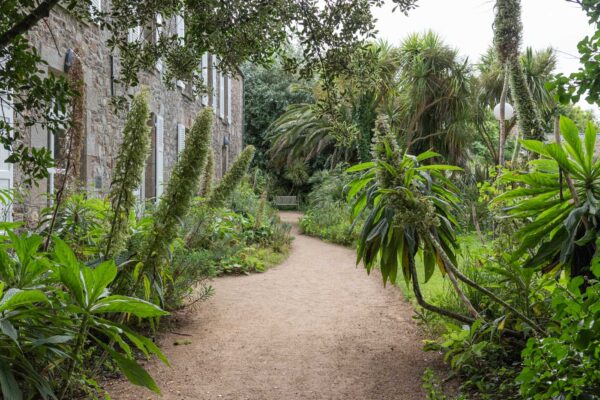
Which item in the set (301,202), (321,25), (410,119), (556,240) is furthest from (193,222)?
(301,202)

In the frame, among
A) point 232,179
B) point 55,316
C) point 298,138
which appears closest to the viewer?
point 55,316

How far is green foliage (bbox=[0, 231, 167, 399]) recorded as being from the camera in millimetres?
1973

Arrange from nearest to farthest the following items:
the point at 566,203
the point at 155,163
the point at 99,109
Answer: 1. the point at 566,203
2. the point at 99,109
3. the point at 155,163

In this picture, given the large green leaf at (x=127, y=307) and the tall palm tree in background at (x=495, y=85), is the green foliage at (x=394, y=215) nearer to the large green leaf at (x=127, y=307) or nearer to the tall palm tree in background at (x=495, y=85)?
the large green leaf at (x=127, y=307)

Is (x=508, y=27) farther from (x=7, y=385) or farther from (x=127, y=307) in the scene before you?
(x=7, y=385)

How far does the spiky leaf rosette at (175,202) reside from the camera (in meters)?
2.51

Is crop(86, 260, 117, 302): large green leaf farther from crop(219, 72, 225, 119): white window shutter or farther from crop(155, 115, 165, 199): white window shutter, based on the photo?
crop(219, 72, 225, 119): white window shutter

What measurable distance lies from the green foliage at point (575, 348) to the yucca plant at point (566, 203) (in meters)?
1.05

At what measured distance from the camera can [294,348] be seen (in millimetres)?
5035

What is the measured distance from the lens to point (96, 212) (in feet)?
14.5

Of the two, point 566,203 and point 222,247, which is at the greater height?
point 566,203

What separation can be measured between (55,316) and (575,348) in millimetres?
A: 2011

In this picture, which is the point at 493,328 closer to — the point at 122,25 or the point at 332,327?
the point at 332,327

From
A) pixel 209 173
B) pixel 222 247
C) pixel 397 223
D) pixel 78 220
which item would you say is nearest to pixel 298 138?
pixel 222 247
